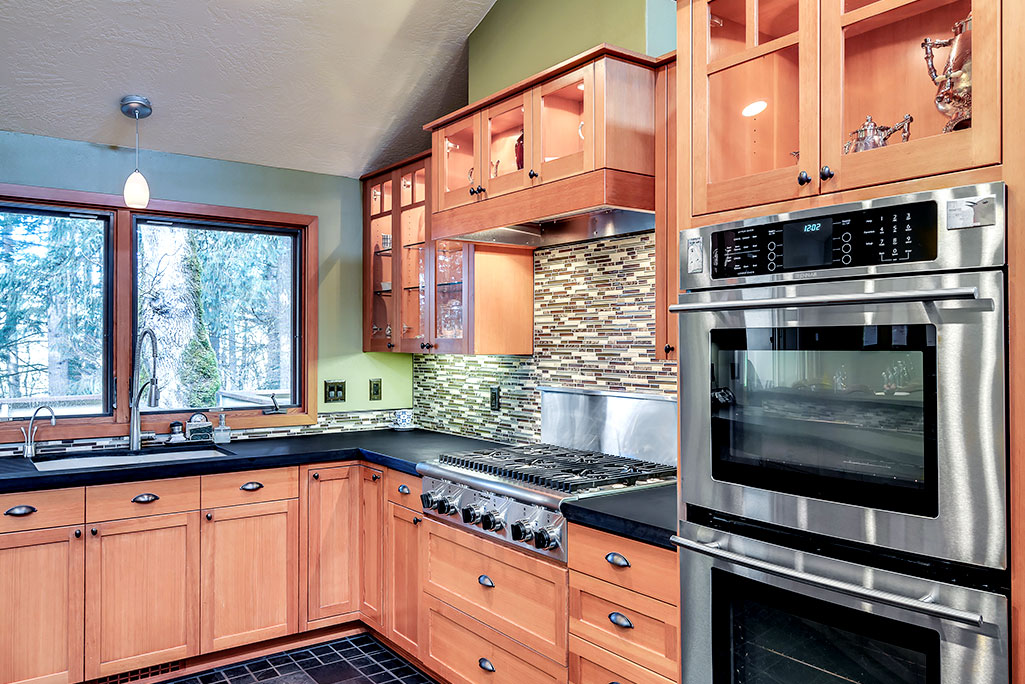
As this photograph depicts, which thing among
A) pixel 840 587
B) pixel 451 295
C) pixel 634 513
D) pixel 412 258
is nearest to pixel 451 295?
pixel 451 295

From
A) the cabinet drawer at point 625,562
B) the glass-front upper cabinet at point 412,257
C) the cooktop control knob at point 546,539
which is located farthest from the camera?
the glass-front upper cabinet at point 412,257

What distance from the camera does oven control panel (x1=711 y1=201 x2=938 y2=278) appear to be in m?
1.40

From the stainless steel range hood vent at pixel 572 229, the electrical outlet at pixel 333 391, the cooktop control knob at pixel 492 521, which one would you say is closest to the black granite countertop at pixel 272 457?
the electrical outlet at pixel 333 391

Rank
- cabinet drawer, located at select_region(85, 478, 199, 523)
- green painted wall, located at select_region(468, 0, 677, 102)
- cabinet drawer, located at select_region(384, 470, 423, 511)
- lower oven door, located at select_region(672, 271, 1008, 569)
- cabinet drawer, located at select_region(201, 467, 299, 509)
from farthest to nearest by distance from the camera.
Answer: cabinet drawer, located at select_region(201, 467, 299, 509), cabinet drawer, located at select_region(384, 470, 423, 511), cabinet drawer, located at select_region(85, 478, 199, 523), green painted wall, located at select_region(468, 0, 677, 102), lower oven door, located at select_region(672, 271, 1008, 569)

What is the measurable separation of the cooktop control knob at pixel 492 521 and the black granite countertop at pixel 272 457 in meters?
0.59

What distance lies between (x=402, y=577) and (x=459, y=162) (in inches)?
71.6

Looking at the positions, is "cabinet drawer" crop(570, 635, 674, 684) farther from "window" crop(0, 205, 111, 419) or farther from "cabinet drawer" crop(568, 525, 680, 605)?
"window" crop(0, 205, 111, 419)

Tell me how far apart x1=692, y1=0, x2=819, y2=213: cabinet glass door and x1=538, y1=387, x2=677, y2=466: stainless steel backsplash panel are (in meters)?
1.20

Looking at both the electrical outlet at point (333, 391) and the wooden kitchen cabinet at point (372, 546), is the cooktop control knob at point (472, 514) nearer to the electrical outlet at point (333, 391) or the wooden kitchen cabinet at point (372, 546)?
A: the wooden kitchen cabinet at point (372, 546)

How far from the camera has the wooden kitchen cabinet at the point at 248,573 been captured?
3322 mm

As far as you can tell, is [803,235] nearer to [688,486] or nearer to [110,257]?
[688,486]

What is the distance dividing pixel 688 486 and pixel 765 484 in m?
0.23

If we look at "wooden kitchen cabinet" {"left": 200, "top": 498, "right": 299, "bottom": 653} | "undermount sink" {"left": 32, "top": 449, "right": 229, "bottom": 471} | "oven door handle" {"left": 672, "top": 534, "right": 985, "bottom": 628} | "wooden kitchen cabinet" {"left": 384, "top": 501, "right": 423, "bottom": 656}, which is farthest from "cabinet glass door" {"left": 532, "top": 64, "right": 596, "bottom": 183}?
"undermount sink" {"left": 32, "top": 449, "right": 229, "bottom": 471}

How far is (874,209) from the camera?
1.46m
